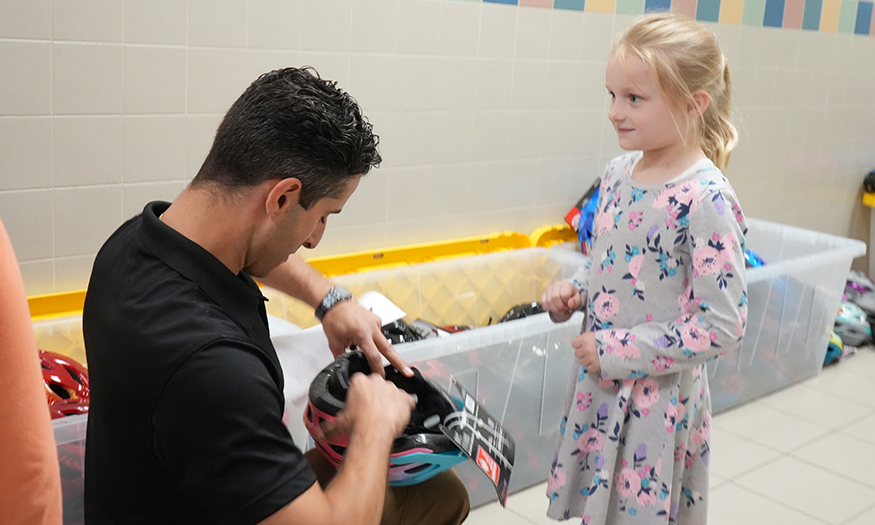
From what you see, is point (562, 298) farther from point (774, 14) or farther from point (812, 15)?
point (812, 15)

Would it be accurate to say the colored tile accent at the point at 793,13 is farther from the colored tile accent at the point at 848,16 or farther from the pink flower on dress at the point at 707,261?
the pink flower on dress at the point at 707,261

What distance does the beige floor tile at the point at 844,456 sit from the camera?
310 cm

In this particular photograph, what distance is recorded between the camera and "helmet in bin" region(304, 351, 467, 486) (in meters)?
1.41

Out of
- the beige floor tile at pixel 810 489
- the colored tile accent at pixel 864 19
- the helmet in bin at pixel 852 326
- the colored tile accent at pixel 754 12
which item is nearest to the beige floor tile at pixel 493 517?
the beige floor tile at pixel 810 489

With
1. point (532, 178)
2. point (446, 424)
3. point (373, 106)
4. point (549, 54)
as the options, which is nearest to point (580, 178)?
point (532, 178)

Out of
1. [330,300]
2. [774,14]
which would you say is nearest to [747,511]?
[330,300]

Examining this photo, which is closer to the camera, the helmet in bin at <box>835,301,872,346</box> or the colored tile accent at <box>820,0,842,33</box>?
the helmet in bin at <box>835,301,872,346</box>

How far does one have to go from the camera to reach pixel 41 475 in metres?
0.66

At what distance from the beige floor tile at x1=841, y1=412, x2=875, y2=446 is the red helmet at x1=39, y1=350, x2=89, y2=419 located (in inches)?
115

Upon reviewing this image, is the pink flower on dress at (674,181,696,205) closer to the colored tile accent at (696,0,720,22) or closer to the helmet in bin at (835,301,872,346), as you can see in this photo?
the colored tile accent at (696,0,720,22)

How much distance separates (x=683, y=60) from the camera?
6.01 ft

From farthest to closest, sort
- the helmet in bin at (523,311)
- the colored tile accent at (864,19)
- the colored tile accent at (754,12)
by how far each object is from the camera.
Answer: the colored tile accent at (864,19)
the colored tile accent at (754,12)
the helmet in bin at (523,311)

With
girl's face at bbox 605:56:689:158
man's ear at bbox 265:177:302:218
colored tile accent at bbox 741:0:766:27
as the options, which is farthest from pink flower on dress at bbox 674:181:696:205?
colored tile accent at bbox 741:0:766:27

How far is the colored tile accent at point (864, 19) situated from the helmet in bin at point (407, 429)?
184 inches
